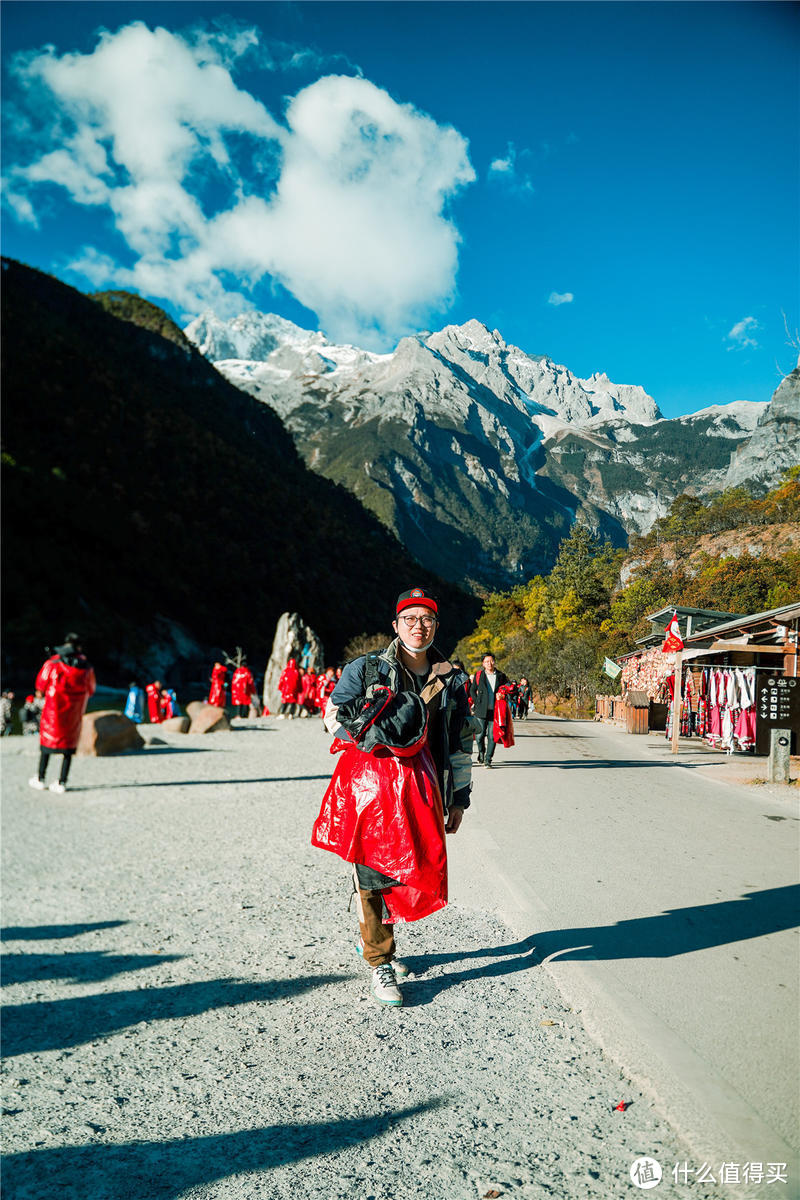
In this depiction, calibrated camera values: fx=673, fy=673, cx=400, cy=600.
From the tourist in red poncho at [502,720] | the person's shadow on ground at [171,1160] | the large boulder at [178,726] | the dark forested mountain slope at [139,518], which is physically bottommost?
the large boulder at [178,726]

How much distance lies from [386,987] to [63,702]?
7.40 metres

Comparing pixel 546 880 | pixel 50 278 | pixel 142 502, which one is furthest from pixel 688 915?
pixel 50 278

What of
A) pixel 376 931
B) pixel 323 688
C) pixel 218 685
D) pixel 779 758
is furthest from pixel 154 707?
pixel 376 931

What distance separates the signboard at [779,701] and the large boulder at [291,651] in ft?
55.5

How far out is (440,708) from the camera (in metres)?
3.30

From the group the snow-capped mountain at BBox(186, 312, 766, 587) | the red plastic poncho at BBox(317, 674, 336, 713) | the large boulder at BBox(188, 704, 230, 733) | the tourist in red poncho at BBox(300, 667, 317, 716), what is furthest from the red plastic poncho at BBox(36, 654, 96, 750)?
the snow-capped mountain at BBox(186, 312, 766, 587)

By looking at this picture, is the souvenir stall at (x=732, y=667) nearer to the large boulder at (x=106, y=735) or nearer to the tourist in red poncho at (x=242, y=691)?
the large boulder at (x=106, y=735)

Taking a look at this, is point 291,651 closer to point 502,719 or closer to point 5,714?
point 5,714

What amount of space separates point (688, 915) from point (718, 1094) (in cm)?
207

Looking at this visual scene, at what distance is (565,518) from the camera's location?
17750 cm

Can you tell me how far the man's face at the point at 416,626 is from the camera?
3344 millimetres

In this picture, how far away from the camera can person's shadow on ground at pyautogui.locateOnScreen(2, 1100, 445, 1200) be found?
81.4 inches

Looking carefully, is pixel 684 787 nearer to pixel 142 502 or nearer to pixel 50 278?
pixel 142 502

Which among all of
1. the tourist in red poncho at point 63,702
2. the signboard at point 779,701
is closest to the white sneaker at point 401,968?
the tourist in red poncho at point 63,702
